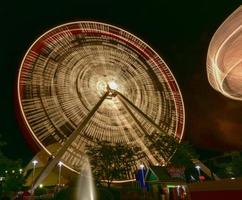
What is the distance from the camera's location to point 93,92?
1809 cm

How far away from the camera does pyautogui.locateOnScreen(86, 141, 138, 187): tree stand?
59.9ft

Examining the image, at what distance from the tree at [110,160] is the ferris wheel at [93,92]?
1.78 feet

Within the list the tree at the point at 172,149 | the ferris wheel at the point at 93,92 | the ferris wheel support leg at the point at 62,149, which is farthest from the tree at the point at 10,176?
the tree at the point at 172,149

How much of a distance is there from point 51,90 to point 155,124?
603cm

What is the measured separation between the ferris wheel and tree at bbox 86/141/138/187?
0.54 m

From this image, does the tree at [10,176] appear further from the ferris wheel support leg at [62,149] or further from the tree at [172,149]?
the tree at [172,149]

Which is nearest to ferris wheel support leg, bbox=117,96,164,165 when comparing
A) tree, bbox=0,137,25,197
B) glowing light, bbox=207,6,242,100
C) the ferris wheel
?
the ferris wheel

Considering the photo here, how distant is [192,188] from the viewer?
752cm

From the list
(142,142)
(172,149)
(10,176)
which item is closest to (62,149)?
(10,176)

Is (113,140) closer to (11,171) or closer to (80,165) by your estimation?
(80,165)

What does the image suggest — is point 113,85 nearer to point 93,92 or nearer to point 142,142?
point 93,92

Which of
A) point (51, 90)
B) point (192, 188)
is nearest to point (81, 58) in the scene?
point (51, 90)

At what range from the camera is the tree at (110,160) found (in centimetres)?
1827

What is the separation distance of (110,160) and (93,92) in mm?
4121
